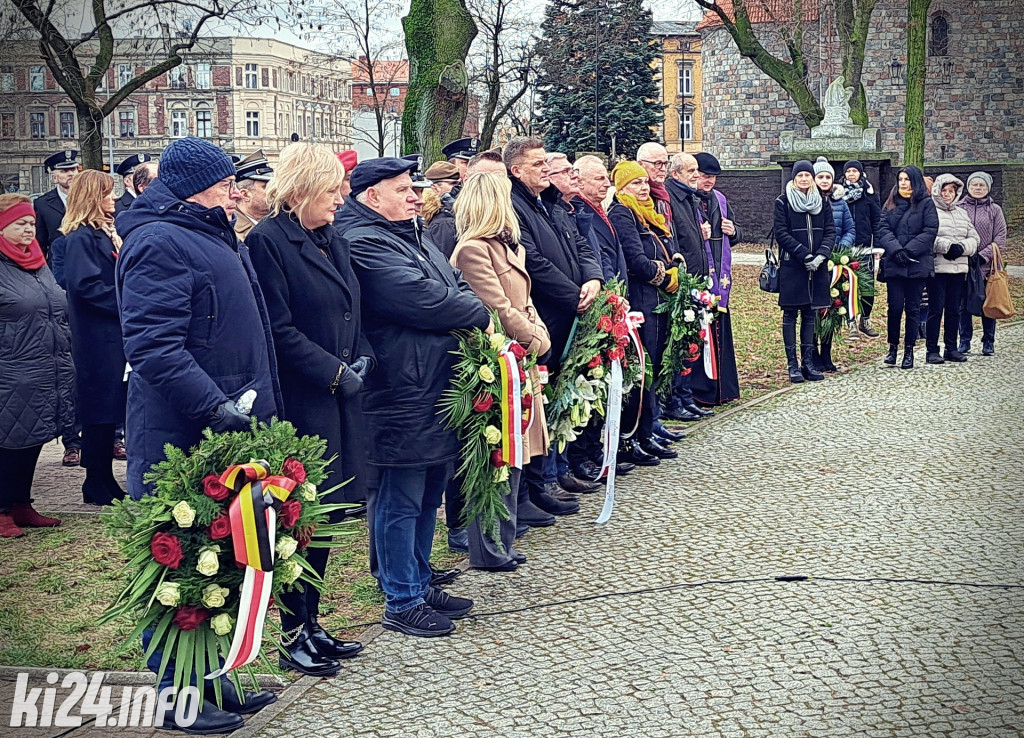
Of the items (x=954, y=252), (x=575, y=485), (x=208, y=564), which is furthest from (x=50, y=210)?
(x=954, y=252)

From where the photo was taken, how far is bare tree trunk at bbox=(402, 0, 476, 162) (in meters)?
14.2

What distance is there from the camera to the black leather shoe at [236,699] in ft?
15.6

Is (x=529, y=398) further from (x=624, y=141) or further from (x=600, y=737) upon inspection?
(x=624, y=141)

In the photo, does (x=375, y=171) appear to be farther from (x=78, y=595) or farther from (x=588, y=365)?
(x=78, y=595)

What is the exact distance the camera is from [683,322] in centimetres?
1002

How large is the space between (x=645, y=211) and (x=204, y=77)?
23.0 meters

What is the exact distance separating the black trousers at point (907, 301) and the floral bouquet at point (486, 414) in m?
8.69

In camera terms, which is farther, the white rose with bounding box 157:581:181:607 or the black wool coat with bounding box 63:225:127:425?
the black wool coat with bounding box 63:225:127:425

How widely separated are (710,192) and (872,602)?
638 centimetres

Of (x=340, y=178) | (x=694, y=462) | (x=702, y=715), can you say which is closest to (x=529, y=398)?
(x=340, y=178)

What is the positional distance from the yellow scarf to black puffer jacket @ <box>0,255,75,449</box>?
4313 millimetres

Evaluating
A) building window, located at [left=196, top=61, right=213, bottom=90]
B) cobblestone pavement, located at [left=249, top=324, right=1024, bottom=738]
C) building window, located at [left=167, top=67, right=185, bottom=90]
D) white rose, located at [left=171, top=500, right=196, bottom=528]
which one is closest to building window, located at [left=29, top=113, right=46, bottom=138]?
white rose, located at [left=171, top=500, right=196, bottom=528]

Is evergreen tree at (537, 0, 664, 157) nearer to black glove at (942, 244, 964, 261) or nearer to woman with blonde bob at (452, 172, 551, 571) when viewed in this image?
black glove at (942, 244, 964, 261)

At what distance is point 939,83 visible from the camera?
42.8m
